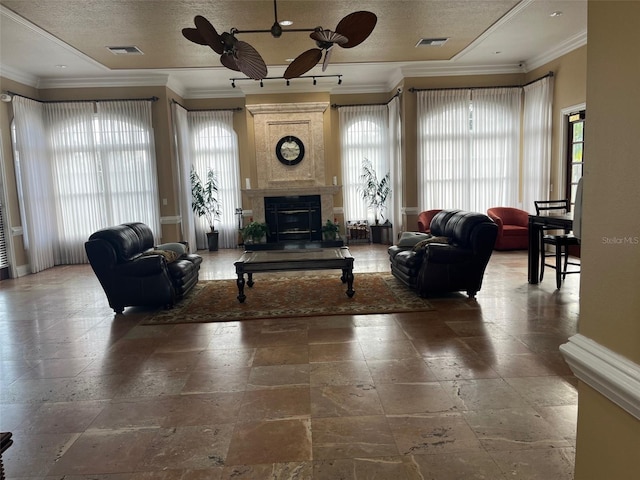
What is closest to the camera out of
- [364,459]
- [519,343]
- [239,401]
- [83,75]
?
[364,459]

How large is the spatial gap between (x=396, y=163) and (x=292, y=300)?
5.09 metres

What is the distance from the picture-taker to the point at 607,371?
937mm

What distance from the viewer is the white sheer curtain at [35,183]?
7617mm

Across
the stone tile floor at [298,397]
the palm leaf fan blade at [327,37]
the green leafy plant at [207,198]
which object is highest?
the palm leaf fan blade at [327,37]

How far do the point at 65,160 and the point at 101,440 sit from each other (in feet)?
24.8

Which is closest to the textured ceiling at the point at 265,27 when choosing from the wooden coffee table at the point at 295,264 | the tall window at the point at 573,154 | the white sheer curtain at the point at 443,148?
the white sheer curtain at the point at 443,148

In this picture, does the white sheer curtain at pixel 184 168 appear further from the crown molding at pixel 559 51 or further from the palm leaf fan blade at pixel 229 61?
the crown molding at pixel 559 51

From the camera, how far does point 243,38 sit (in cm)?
593

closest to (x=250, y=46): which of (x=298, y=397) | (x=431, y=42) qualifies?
(x=298, y=397)

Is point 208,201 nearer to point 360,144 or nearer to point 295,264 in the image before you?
point 360,144

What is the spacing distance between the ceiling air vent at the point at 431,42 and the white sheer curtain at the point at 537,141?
98.5 inches

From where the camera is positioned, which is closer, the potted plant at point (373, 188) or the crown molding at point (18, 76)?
the crown molding at point (18, 76)

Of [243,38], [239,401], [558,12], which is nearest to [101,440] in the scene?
[239,401]

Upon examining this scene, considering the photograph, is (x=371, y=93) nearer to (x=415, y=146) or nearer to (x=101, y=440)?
(x=415, y=146)
